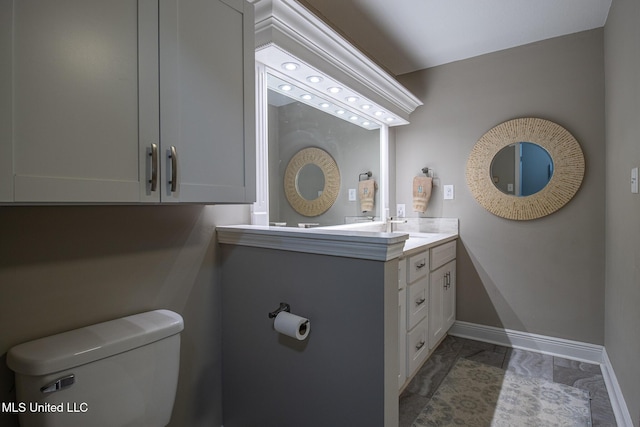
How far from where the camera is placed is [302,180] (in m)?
2.17

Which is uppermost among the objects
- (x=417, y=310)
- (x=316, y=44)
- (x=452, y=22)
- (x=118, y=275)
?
(x=452, y=22)

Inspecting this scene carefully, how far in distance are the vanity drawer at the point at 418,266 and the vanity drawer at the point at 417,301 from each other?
1.5 inches

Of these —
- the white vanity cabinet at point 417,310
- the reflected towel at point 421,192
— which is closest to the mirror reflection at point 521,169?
the reflected towel at point 421,192

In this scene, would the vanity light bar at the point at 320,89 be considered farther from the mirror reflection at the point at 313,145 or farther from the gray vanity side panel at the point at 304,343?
the gray vanity side panel at the point at 304,343

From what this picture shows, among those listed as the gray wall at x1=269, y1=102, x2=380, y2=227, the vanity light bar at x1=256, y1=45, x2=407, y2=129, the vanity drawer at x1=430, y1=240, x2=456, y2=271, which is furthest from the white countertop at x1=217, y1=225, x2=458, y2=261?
the vanity drawer at x1=430, y1=240, x2=456, y2=271

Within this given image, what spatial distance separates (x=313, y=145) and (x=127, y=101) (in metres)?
1.41

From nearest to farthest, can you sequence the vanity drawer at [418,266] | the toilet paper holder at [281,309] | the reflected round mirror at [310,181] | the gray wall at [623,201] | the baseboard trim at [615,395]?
the toilet paper holder at [281,309], the gray wall at [623,201], the baseboard trim at [615,395], the vanity drawer at [418,266], the reflected round mirror at [310,181]

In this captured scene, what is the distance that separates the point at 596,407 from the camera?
1.84 metres

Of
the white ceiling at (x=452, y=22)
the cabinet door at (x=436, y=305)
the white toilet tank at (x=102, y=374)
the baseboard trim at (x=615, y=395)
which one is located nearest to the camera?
the white toilet tank at (x=102, y=374)

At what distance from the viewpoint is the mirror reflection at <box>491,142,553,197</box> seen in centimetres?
249

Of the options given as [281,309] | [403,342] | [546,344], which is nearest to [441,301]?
[403,342]

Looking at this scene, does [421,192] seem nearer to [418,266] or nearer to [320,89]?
[418,266]

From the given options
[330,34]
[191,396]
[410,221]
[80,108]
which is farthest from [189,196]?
[410,221]

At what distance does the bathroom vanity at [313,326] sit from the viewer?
1157 mm
